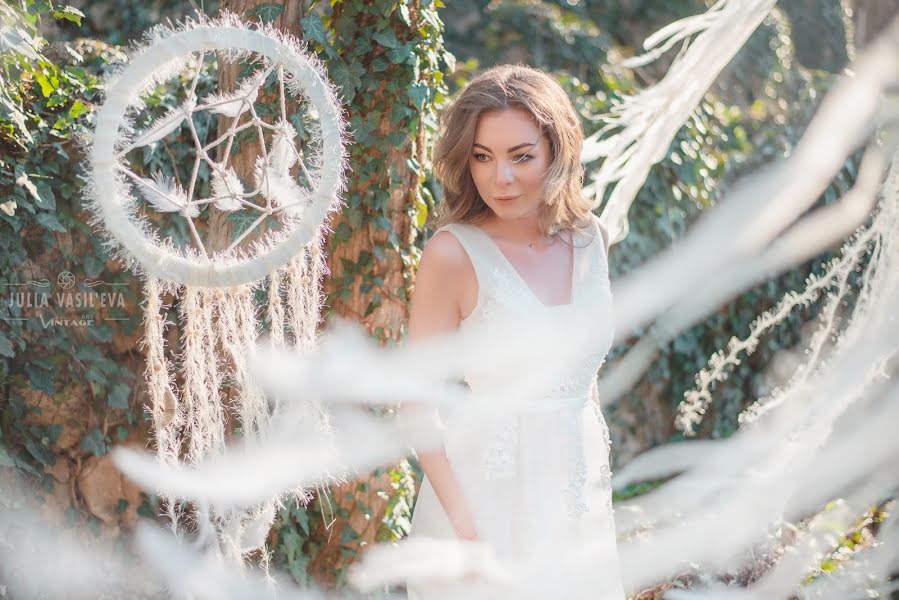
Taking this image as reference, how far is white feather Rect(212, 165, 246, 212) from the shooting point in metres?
1.49

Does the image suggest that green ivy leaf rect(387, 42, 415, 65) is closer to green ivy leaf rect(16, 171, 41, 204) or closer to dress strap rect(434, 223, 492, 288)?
dress strap rect(434, 223, 492, 288)

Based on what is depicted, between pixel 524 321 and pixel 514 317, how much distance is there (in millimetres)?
20

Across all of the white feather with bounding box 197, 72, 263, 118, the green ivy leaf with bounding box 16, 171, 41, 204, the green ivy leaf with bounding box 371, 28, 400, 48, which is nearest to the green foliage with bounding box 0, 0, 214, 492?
the green ivy leaf with bounding box 16, 171, 41, 204

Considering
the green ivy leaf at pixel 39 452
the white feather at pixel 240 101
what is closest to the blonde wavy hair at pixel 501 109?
the white feather at pixel 240 101

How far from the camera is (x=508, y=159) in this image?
5.03ft

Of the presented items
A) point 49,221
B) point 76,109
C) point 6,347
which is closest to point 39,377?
point 6,347

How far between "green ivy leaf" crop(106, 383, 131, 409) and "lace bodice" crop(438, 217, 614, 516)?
4.06 feet

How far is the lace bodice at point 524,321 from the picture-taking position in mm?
1564

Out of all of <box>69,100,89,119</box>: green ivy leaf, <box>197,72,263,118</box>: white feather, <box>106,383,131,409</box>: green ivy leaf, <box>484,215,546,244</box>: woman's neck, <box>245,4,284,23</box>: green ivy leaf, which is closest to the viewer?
<box>197,72,263,118</box>: white feather

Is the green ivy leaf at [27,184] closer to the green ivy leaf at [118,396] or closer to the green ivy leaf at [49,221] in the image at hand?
the green ivy leaf at [49,221]

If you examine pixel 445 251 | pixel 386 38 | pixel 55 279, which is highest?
pixel 386 38

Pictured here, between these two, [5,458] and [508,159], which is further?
[5,458]

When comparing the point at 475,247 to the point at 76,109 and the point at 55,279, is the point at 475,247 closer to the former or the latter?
the point at 76,109

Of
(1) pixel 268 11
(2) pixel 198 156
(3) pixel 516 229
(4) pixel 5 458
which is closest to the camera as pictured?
(2) pixel 198 156
